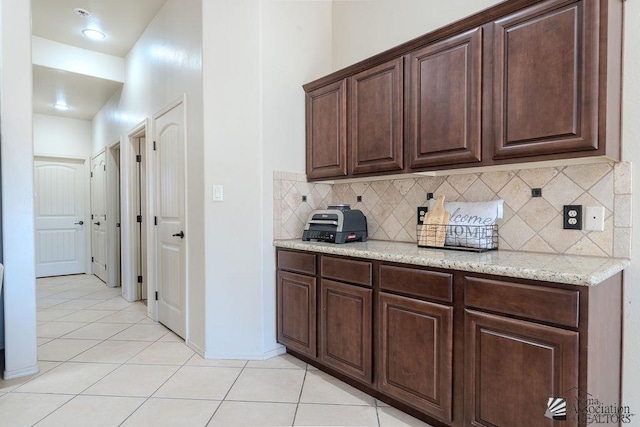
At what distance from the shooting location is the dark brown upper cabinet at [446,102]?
6.06 feet

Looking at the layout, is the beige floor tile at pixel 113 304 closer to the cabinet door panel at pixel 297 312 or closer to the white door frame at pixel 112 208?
the white door frame at pixel 112 208

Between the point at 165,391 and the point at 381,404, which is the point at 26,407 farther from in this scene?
the point at 381,404

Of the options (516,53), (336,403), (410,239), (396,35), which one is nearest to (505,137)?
(516,53)

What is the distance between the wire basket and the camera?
6.42ft

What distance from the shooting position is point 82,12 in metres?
3.42

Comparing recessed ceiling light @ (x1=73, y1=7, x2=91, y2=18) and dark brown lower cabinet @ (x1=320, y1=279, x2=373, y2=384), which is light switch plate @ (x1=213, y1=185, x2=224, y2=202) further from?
recessed ceiling light @ (x1=73, y1=7, x2=91, y2=18)

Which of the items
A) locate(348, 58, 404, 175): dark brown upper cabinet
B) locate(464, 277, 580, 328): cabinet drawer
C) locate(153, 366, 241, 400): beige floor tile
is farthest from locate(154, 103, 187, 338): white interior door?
locate(464, 277, 580, 328): cabinet drawer

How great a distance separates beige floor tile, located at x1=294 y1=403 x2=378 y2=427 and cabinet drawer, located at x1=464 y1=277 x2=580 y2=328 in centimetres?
87

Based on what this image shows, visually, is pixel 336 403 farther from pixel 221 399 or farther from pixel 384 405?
pixel 221 399

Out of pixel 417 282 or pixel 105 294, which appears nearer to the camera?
pixel 417 282

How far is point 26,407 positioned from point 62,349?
942 mm

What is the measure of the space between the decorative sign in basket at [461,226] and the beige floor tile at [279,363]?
1255mm

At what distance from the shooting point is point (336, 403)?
2.01 metres


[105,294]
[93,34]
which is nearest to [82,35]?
[93,34]
